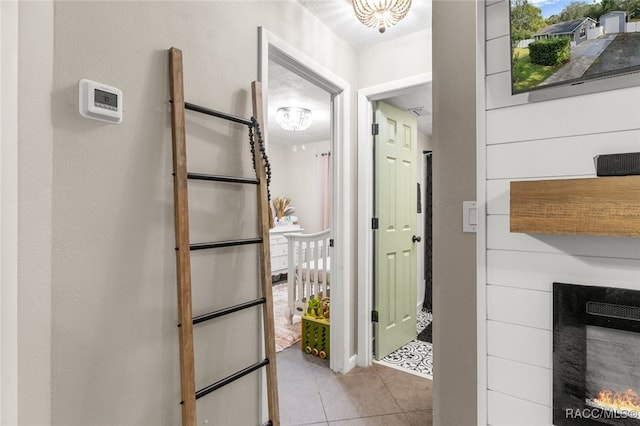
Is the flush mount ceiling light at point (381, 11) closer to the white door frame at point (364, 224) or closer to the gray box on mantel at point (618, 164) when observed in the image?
the white door frame at point (364, 224)

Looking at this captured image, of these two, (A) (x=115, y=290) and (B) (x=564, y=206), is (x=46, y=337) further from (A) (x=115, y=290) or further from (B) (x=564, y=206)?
(B) (x=564, y=206)

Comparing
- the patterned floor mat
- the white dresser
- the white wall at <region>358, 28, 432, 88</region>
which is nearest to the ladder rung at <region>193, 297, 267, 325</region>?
the patterned floor mat

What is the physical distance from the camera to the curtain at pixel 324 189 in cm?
608

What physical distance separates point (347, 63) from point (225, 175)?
63.1 inches

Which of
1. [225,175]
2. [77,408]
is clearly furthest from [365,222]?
[77,408]

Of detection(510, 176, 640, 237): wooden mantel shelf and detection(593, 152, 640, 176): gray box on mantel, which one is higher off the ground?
detection(593, 152, 640, 176): gray box on mantel

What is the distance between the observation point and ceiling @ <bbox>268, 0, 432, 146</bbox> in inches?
87.1

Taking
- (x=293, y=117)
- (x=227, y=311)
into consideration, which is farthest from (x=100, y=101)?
(x=293, y=117)

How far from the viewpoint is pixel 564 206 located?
0.99 m

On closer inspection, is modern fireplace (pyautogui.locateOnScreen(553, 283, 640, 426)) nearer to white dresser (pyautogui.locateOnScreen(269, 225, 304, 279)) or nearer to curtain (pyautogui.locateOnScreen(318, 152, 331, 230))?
white dresser (pyautogui.locateOnScreen(269, 225, 304, 279))

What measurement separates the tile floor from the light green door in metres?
0.38

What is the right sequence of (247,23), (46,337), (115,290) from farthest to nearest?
(247,23) < (115,290) < (46,337)

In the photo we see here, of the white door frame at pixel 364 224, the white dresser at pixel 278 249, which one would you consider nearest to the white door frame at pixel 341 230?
the white door frame at pixel 364 224

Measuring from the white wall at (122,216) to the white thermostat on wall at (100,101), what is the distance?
3 centimetres
